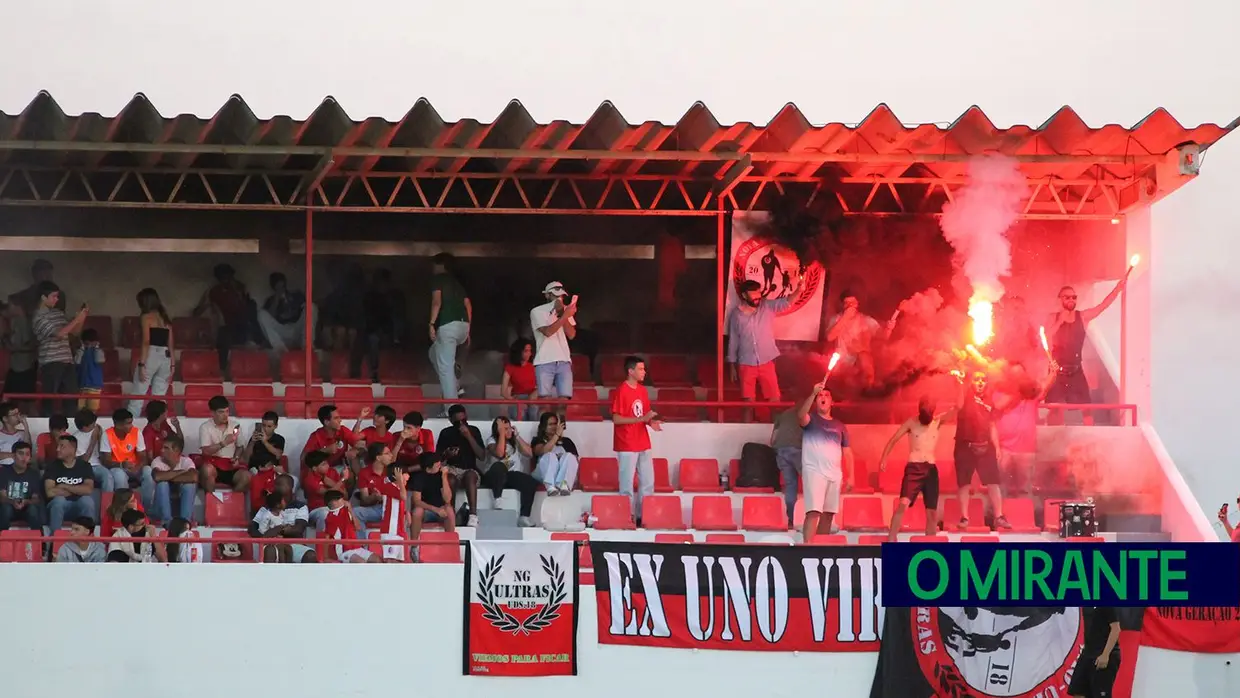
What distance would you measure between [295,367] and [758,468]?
5.97 m

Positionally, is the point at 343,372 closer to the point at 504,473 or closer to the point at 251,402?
the point at 251,402

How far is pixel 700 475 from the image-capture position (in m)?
16.8

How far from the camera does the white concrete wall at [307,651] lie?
527 inches

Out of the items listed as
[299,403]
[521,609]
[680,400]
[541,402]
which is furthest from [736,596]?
[299,403]

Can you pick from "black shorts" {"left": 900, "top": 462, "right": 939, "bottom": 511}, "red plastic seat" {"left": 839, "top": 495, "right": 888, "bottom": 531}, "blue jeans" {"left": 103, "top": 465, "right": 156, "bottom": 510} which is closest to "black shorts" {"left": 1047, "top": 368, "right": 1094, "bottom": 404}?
"red plastic seat" {"left": 839, "top": 495, "right": 888, "bottom": 531}

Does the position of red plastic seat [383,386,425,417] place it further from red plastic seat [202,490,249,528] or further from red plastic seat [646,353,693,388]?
red plastic seat [202,490,249,528]

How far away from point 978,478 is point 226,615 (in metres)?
7.12

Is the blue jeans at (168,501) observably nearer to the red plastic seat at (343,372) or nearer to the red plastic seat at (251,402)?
the red plastic seat at (251,402)

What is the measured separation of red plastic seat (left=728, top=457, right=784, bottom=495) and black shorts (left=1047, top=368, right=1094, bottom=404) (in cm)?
310

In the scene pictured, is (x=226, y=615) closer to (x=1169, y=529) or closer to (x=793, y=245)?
(x=793, y=245)

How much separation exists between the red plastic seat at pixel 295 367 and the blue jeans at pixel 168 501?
4.35 metres

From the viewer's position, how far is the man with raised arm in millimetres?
15359

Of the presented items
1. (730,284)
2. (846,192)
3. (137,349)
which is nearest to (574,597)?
(730,284)

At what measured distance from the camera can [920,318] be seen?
1797cm
